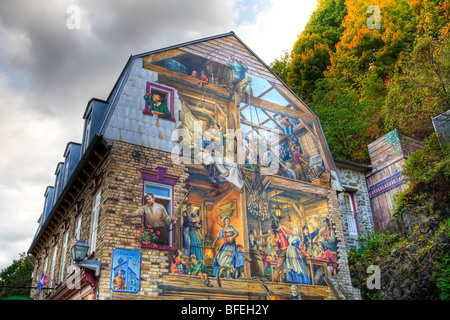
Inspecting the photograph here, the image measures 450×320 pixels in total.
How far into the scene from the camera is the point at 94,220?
11.2 meters

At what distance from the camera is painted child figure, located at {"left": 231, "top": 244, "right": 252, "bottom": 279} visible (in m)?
11.5

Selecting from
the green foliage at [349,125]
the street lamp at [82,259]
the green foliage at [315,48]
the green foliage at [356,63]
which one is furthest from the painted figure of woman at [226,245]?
the green foliage at [315,48]

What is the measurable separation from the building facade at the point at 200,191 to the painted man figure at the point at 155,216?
0.09ft

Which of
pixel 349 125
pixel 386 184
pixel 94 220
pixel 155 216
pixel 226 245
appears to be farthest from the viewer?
pixel 349 125

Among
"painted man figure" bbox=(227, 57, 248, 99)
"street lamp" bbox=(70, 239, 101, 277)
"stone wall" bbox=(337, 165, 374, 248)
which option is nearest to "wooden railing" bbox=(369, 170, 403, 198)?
"stone wall" bbox=(337, 165, 374, 248)

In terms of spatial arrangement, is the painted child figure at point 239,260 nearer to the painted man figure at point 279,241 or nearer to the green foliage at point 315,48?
the painted man figure at point 279,241

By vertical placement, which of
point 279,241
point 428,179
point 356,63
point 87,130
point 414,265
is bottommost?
point 414,265

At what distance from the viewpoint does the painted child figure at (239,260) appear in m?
11.5

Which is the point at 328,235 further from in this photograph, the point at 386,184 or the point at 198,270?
the point at 198,270

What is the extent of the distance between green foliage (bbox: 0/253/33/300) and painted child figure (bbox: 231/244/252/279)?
64.0ft

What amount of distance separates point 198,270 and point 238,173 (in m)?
3.47

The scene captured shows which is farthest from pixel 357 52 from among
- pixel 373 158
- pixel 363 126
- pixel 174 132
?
pixel 174 132

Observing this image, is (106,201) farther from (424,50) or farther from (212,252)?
(424,50)

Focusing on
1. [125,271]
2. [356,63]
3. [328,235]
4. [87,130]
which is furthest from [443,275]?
[356,63]
